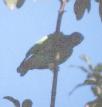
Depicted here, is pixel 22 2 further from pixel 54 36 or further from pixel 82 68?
pixel 82 68

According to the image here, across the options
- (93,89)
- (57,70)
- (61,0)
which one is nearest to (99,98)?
(93,89)

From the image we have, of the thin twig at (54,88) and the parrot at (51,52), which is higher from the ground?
the parrot at (51,52)

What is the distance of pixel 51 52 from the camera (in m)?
0.62

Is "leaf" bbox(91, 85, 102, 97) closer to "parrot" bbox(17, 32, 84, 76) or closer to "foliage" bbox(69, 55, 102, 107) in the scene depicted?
"foliage" bbox(69, 55, 102, 107)

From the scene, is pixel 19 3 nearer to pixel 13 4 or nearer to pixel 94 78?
pixel 13 4

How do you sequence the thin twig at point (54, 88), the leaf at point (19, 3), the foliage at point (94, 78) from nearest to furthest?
the foliage at point (94, 78), the thin twig at point (54, 88), the leaf at point (19, 3)

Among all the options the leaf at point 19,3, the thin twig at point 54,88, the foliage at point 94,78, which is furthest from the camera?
the leaf at point 19,3

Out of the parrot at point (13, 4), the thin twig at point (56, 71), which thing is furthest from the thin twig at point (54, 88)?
the parrot at point (13, 4)

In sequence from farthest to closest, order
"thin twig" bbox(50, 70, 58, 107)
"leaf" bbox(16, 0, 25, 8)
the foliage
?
"leaf" bbox(16, 0, 25, 8), "thin twig" bbox(50, 70, 58, 107), the foliage

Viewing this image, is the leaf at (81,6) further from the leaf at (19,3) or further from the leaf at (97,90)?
the leaf at (97,90)

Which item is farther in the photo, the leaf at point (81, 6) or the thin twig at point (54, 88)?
the leaf at point (81, 6)

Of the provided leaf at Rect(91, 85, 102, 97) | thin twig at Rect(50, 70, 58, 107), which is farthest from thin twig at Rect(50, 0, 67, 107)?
leaf at Rect(91, 85, 102, 97)

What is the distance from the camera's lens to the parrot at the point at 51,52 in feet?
1.96

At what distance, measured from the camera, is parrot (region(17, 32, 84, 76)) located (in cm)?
60
